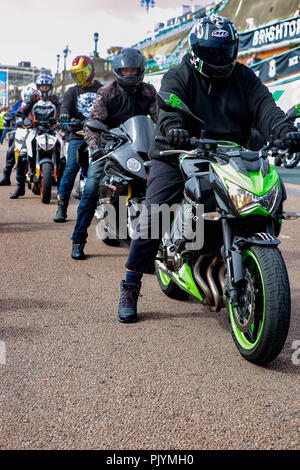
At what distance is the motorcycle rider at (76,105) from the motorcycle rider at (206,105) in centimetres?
384

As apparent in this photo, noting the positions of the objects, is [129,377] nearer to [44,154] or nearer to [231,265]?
[231,265]

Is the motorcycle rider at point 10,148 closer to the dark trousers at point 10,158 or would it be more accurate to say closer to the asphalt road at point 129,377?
the dark trousers at point 10,158

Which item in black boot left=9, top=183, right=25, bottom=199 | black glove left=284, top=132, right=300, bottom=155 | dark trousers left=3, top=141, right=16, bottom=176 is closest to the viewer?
black glove left=284, top=132, right=300, bottom=155

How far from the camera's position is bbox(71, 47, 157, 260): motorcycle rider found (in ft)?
18.9

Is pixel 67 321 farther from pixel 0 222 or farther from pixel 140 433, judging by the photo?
pixel 0 222

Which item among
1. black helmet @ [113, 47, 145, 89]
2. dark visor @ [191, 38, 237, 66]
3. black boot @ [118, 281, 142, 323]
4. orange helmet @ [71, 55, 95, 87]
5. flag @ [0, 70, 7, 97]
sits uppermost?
flag @ [0, 70, 7, 97]

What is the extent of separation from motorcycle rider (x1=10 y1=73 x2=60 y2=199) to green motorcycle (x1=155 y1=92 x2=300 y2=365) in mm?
6764

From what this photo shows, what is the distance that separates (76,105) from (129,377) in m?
5.45

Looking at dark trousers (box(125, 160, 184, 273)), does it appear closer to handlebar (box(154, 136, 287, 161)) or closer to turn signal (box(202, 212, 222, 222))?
handlebar (box(154, 136, 287, 161))

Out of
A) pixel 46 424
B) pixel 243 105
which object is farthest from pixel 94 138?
pixel 46 424

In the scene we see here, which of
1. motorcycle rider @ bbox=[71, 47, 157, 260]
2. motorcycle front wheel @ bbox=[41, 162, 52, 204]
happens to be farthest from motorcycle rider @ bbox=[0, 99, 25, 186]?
motorcycle rider @ bbox=[71, 47, 157, 260]

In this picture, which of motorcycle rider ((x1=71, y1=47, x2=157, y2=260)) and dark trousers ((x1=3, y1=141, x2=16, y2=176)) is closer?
motorcycle rider ((x1=71, y1=47, x2=157, y2=260))

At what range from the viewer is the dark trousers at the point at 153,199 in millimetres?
3797

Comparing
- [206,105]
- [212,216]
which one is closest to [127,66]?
[206,105]
